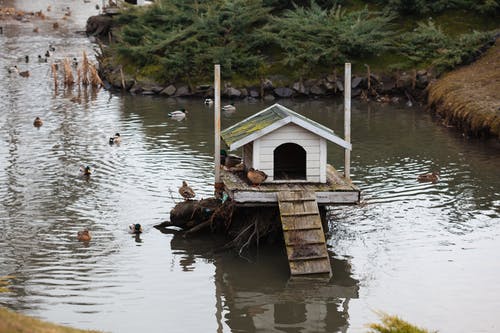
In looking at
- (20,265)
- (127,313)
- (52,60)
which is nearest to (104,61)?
(52,60)

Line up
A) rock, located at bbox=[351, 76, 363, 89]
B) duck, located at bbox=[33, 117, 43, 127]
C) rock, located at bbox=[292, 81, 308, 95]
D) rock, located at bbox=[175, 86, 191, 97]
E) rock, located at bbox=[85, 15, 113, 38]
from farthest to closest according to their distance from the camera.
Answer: rock, located at bbox=[85, 15, 113, 38] → rock, located at bbox=[175, 86, 191, 97] → rock, located at bbox=[292, 81, 308, 95] → rock, located at bbox=[351, 76, 363, 89] → duck, located at bbox=[33, 117, 43, 127]

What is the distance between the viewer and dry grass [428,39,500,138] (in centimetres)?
3706

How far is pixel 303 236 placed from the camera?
21.8m

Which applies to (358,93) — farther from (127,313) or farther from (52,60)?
(127,313)

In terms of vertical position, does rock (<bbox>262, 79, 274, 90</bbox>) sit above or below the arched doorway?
above

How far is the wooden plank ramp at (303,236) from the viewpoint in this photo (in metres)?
21.5

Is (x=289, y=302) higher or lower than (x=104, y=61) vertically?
lower

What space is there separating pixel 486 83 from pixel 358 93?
7.57 meters

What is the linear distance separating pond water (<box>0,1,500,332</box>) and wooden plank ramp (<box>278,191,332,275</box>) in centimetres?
50

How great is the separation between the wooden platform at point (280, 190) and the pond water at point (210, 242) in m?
1.68

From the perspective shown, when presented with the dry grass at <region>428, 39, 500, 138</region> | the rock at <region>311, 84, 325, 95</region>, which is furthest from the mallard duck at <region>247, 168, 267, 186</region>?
the rock at <region>311, 84, 325, 95</region>

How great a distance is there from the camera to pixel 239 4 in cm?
5006

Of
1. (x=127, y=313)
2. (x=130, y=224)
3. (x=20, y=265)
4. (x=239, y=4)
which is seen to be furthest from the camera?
(x=239, y=4)

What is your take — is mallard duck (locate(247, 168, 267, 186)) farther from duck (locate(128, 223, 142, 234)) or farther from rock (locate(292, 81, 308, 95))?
rock (locate(292, 81, 308, 95))
